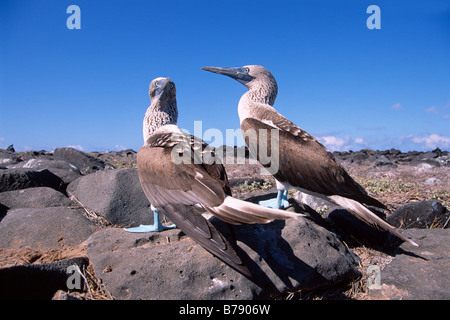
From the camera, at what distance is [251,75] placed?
509cm

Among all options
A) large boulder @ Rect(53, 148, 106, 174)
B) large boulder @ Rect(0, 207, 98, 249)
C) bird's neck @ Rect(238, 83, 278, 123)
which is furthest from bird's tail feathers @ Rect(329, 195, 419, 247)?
large boulder @ Rect(53, 148, 106, 174)

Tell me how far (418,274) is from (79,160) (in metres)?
9.70

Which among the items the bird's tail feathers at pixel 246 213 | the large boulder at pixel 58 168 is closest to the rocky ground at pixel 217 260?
the bird's tail feathers at pixel 246 213

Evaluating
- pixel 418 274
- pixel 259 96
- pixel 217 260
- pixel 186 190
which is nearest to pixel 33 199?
pixel 186 190

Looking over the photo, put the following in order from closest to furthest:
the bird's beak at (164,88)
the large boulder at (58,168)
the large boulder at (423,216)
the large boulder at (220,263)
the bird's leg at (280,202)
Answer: the large boulder at (220,263) < the bird's leg at (280,202) < the bird's beak at (164,88) < the large boulder at (423,216) < the large boulder at (58,168)

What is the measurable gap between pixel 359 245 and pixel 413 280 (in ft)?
3.61

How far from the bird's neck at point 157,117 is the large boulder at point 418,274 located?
10.4ft

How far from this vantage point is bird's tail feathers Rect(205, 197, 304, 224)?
249cm

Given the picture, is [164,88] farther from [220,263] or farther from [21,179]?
[21,179]

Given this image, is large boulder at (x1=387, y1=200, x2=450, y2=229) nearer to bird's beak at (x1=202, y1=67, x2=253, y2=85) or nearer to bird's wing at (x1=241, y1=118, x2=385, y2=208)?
bird's wing at (x1=241, y1=118, x2=385, y2=208)

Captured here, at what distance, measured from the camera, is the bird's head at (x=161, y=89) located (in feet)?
13.8

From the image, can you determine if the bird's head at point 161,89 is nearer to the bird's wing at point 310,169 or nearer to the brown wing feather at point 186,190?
the brown wing feather at point 186,190

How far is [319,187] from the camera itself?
397cm
